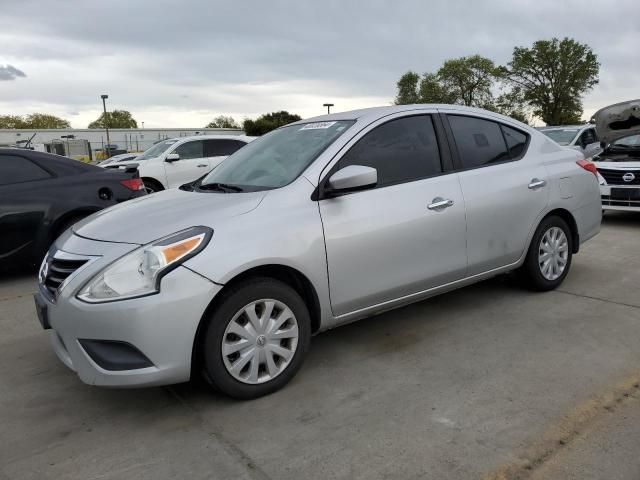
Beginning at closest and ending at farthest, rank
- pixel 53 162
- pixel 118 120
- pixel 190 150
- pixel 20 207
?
1. pixel 20 207
2. pixel 53 162
3. pixel 190 150
4. pixel 118 120

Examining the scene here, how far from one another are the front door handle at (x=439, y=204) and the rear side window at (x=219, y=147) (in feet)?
28.0

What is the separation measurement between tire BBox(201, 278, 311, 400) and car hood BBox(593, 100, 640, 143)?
8326 mm

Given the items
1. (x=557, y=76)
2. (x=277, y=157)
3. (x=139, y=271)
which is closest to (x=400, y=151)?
(x=277, y=157)

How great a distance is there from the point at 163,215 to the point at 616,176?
24.6ft

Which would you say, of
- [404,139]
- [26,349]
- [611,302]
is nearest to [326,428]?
[404,139]

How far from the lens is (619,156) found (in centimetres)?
866

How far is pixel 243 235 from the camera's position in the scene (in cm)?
286

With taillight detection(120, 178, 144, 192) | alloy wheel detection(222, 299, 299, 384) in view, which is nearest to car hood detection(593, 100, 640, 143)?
taillight detection(120, 178, 144, 192)

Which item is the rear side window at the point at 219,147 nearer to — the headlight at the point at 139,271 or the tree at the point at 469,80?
the headlight at the point at 139,271

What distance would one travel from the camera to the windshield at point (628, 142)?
890 cm

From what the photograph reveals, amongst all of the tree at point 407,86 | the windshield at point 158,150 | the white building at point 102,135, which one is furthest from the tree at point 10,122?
the windshield at point 158,150

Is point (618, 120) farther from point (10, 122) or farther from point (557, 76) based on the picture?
point (10, 122)

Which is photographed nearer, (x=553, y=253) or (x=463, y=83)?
(x=553, y=253)

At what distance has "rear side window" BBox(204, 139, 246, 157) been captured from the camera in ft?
→ 38.6
